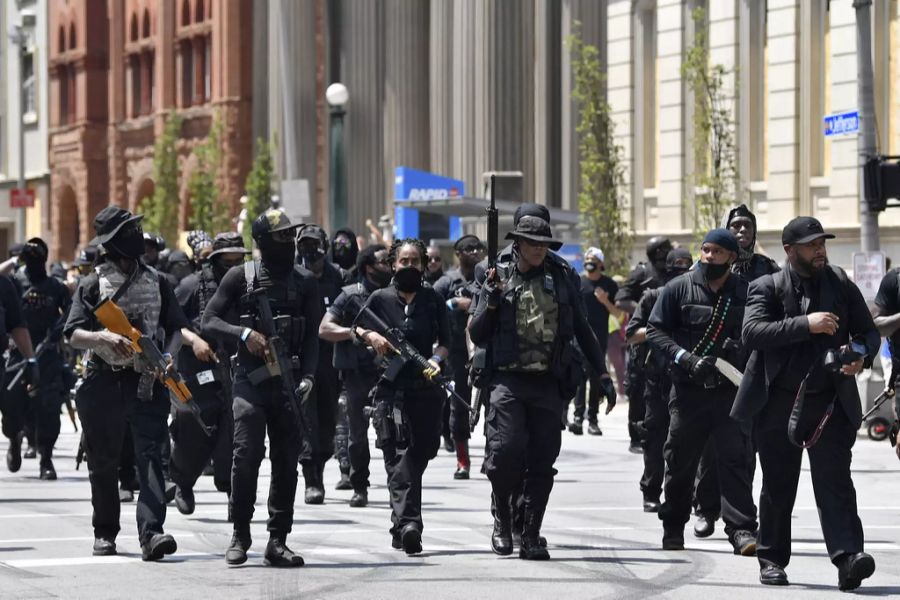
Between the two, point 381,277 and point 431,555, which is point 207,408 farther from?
point 431,555

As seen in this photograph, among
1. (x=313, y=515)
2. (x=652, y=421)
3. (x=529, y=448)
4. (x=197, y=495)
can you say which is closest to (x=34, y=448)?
(x=197, y=495)

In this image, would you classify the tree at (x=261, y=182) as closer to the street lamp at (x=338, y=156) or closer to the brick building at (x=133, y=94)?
the brick building at (x=133, y=94)

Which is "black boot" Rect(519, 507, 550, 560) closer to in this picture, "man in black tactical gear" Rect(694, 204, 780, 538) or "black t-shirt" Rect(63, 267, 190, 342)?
"man in black tactical gear" Rect(694, 204, 780, 538)

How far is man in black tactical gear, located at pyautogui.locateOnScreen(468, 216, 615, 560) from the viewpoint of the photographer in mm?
11773

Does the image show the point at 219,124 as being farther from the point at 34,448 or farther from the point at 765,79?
the point at 34,448

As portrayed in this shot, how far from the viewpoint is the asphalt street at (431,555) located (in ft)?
34.8

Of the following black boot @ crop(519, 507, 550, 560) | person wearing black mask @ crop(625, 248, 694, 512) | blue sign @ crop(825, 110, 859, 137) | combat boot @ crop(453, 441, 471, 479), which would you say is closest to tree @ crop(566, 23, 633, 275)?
blue sign @ crop(825, 110, 859, 137)

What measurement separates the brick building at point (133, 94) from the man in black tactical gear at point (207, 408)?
46459mm

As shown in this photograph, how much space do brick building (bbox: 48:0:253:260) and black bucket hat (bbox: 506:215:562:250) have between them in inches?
1975

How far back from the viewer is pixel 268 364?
1162 centimetres

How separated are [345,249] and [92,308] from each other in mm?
6148

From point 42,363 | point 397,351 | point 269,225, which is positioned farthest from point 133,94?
point 269,225

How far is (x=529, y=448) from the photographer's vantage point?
469 inches

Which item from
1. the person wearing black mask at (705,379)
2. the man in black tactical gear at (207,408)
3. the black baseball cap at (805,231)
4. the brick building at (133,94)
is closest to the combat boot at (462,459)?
the man in black tactical gear at (207,408)
